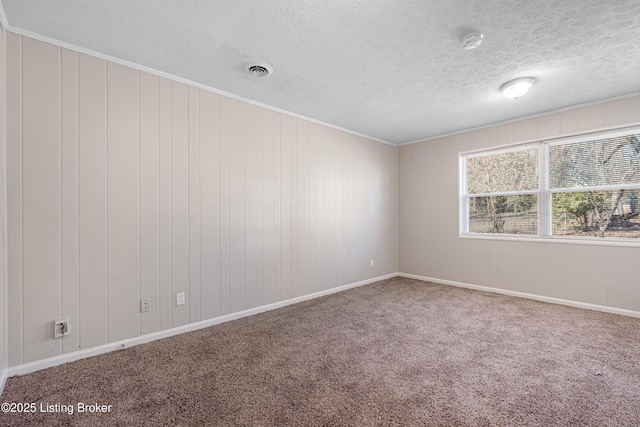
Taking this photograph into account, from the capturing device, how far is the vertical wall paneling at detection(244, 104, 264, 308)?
3.24 m

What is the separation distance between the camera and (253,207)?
330 centimetres

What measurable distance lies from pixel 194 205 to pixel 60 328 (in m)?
1.34

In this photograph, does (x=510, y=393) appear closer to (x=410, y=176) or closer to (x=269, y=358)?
(x=269, y=358)

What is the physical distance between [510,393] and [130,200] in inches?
123

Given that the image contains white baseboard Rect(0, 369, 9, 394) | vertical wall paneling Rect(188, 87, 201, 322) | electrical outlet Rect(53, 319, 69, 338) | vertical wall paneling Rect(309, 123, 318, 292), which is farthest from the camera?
vertical wall paneling Rect(309, 123, 318, 292)

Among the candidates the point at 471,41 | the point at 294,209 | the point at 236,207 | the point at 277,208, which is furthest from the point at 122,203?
the point at 471,41

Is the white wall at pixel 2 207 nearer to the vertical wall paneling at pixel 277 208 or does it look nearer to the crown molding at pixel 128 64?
the crown molding at pixel 128 64

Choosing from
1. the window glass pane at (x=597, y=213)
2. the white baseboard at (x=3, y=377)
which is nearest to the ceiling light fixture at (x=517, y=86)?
the window glass pane at (x=597, y=213)

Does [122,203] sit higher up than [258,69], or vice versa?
[258,69]

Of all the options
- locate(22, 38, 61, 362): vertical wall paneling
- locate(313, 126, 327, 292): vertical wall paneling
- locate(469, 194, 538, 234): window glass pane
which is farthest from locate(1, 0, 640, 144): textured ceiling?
locate(469, 194, 538, 234): window glass pane

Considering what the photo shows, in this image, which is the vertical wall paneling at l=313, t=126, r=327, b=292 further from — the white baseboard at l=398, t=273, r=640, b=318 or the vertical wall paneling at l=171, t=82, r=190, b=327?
the white baseboard at l=398, t=273, r=640, b=318

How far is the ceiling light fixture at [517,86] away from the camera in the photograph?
2736mm

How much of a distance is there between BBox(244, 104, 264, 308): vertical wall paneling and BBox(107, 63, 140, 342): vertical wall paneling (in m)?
1.05

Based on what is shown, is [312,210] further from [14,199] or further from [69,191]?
[14,199]
